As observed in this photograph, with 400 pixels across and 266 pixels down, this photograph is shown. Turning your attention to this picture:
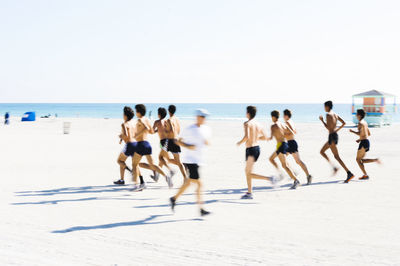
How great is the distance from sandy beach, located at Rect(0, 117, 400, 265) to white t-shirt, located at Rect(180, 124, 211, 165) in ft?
2.98

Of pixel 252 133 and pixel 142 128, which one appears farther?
→ pixel 142 128

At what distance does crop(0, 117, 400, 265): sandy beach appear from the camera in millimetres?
4094

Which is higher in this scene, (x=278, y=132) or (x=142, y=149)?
(x=278, y=132)

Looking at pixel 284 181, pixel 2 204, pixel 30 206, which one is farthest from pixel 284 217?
pixel 2 204

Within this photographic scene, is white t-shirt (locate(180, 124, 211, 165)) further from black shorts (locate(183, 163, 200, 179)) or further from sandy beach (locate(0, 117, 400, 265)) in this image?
sandy beach (locate(0, 117, 400, 265))

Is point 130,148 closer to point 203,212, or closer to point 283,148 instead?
point 203,212

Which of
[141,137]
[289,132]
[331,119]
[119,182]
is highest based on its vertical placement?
[331,119]

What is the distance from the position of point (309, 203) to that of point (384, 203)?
4.15ft

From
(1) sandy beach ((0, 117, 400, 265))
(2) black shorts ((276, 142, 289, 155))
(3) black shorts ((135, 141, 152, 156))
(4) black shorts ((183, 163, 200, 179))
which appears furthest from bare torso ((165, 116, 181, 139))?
(4) black shorts ((183, 163, 200, 179))

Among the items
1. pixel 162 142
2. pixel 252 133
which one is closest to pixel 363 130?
pixel 252 133

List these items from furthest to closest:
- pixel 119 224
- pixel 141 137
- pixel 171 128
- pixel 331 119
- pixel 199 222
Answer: pixel 331 119, pixel 171 128, pixel 141 137, pixel 199 222, pixel 119 224

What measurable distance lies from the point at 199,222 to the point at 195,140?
1.18 metres

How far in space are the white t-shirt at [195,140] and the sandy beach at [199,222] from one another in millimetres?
909

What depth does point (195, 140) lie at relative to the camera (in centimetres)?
526
